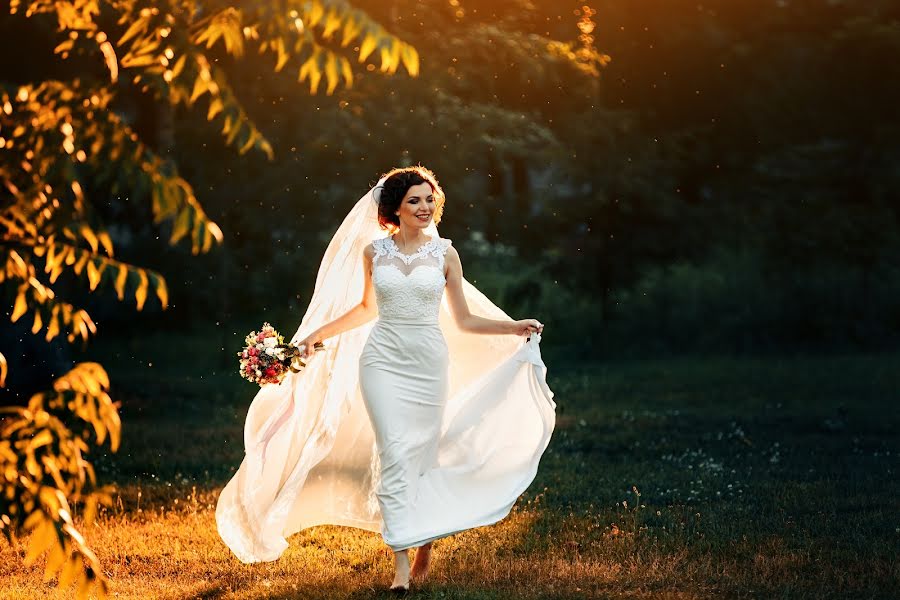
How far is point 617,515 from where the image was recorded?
8.85 metres

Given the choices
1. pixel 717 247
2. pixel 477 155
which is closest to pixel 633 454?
pixel 477 155

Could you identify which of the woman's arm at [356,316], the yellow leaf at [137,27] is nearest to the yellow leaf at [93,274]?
the yellow leaf at [137,27]

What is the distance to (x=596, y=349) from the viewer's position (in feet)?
73.6

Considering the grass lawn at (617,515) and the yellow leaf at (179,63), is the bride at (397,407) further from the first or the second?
the yellow leaf at (179,63)

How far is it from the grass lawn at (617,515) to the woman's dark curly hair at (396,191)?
2.11 m

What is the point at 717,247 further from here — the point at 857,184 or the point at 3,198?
the point at 3,198

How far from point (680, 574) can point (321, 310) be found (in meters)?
2.68

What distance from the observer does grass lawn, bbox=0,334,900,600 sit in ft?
23.0

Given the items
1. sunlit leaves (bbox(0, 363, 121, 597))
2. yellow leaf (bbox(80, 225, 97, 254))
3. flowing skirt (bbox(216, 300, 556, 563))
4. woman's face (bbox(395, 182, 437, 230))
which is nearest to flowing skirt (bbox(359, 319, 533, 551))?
flowing skirt (bbox(216, 300, 556, 563))

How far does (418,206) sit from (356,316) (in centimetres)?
85

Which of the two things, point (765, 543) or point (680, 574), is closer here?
point (680, 574)

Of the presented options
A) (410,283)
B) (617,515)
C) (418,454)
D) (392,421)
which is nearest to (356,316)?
(410,283)

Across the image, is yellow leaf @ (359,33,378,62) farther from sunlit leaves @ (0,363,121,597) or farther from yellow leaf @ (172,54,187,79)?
sunlit leaves @ (0,363,121,597)

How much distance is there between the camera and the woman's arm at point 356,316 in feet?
23.9
